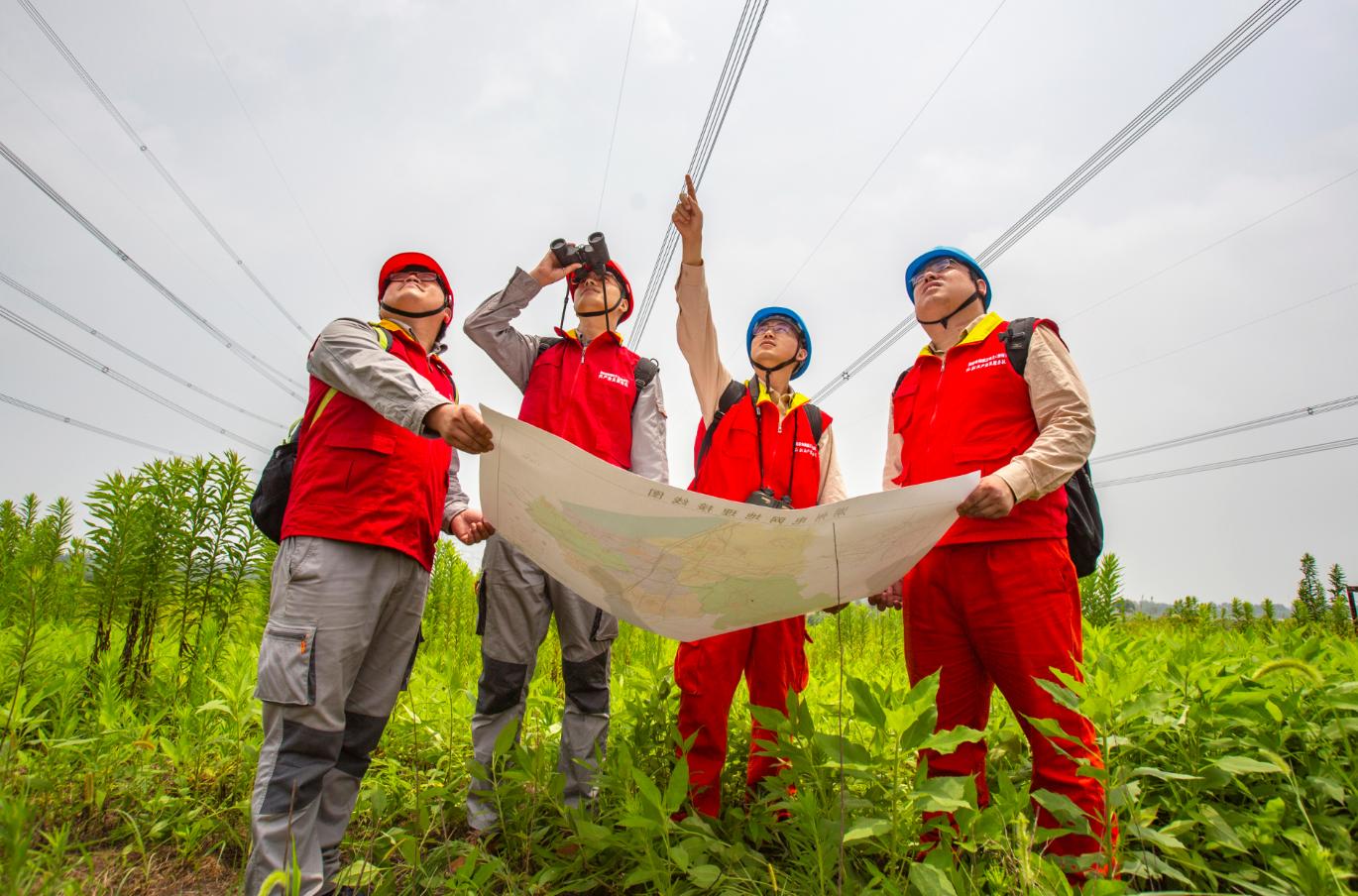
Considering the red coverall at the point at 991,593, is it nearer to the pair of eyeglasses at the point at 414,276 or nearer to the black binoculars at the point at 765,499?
the black binoculars at the point at 765,499

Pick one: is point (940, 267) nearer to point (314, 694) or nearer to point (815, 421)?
point (815, 421)

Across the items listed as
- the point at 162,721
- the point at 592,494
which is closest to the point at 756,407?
the point at 592,494

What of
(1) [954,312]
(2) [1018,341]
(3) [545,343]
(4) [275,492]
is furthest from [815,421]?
(4) [275,492]

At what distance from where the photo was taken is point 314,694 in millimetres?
1997

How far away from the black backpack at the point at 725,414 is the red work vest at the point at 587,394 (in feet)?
1.17

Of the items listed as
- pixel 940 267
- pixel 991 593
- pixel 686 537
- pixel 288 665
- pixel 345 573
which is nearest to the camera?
pixel 686 537

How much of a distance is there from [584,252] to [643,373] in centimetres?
65

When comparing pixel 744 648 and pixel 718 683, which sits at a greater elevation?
pixel 744 648

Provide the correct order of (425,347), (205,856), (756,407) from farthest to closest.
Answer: (756,407) → (425,347) → (205,856)

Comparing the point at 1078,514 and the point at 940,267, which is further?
the point at 940,267

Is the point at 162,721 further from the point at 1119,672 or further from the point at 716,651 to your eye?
the point at 1119,672

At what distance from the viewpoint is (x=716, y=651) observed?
266cm

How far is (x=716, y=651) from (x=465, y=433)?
4.72ft

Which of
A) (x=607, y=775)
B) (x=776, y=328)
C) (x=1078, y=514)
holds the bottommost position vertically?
(x=607, y=775)
